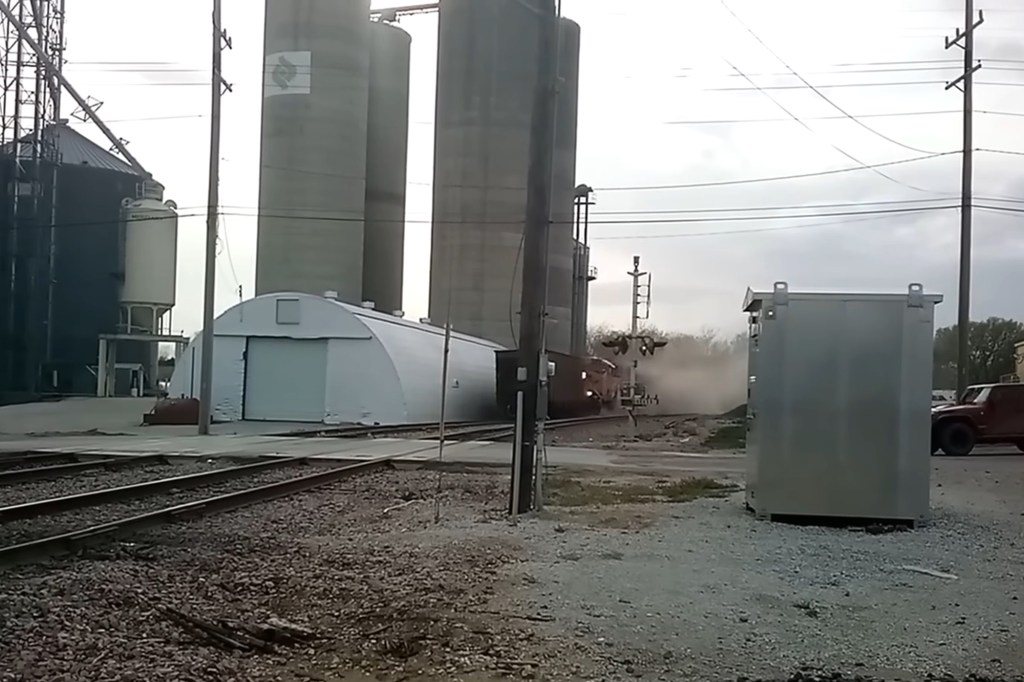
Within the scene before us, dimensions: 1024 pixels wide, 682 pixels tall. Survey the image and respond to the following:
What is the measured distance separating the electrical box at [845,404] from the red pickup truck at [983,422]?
1512 cm

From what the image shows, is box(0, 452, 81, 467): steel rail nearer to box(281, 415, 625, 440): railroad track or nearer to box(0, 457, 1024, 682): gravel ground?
box(0, 457, 1024, 682): gravel ground

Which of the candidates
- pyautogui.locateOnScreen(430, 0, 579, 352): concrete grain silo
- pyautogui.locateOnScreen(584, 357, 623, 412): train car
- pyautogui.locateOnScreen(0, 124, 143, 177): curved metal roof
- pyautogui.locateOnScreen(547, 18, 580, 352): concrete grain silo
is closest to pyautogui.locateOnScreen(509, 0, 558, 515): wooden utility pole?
pyautogui.locateOnScreen(584, 357, 623, 412): train car

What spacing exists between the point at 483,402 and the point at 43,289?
23.4 m

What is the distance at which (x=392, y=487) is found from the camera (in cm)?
1541

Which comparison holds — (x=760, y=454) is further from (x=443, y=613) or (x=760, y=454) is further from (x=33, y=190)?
(x=33, y=190)

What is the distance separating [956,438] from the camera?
25641mm

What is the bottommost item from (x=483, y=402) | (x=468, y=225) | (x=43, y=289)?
(x=483, y=402)

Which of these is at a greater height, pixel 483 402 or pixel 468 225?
pixel 468 225

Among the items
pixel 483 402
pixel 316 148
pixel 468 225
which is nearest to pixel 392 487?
pixel 483 402

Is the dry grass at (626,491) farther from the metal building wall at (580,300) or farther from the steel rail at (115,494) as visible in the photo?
the metal building wall at (580,300)

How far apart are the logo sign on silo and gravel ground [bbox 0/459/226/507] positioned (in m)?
31.6

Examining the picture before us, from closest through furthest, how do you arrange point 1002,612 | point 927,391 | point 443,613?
point 443,613 < point 1002,612 < point 927,391

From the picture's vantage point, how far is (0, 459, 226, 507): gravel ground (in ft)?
44.6

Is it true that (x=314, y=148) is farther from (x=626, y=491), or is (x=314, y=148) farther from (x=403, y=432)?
(x=626, y=491)
